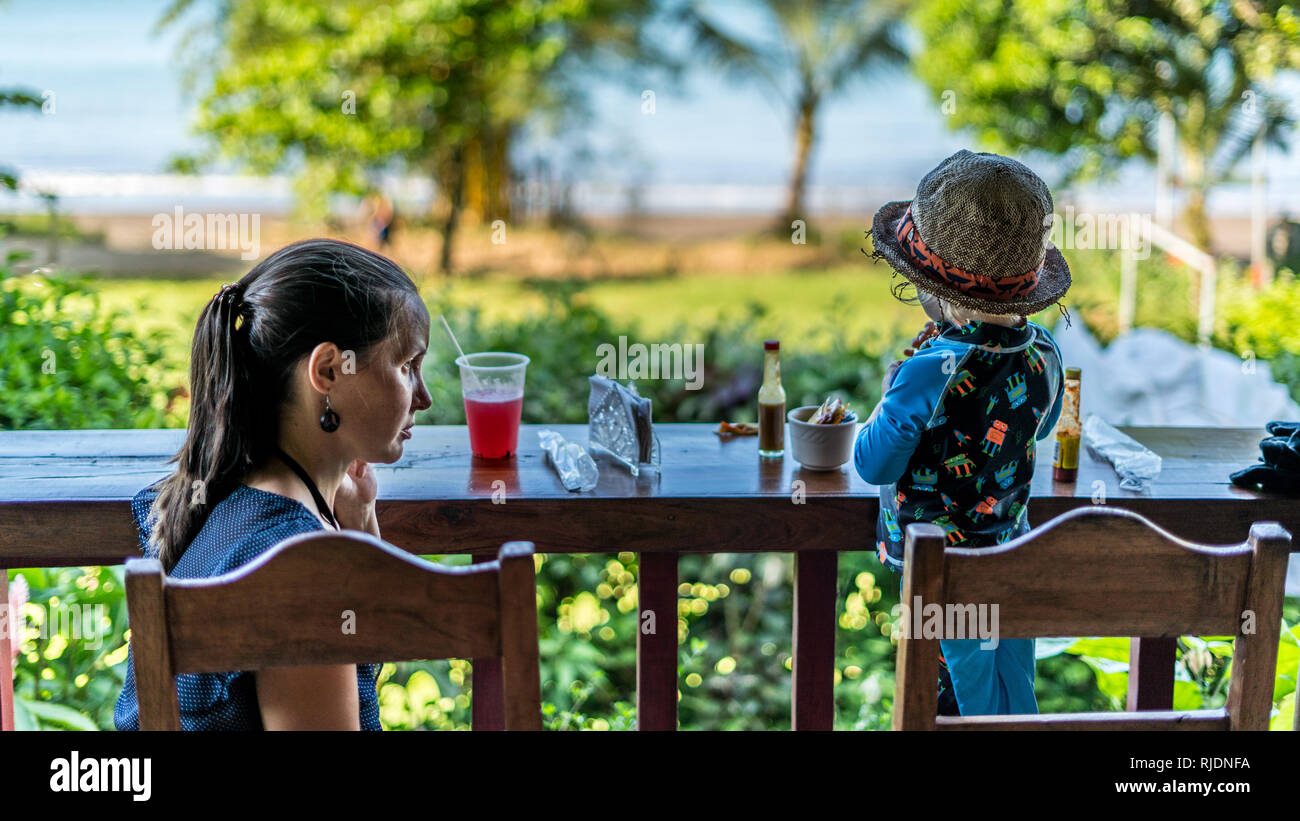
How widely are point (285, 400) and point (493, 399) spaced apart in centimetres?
A: 63

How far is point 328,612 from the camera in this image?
1154mm

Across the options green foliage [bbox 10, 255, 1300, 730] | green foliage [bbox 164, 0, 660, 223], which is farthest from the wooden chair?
green foliage [bbox 164, 0, 660, 223]

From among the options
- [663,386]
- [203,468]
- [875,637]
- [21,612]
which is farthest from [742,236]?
[203,468]

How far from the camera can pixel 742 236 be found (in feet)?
36.5

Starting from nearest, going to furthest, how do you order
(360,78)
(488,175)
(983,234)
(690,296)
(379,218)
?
(983,234), (360,78), (379,218), (488,175), (690,296)

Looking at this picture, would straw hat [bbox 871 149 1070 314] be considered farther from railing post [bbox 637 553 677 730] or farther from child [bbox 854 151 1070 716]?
railing post [bbox 637 553 677 730]

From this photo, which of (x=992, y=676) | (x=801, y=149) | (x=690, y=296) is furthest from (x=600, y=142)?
(x=992, y=676)

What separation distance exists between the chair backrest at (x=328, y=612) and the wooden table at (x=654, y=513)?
2.28 ft

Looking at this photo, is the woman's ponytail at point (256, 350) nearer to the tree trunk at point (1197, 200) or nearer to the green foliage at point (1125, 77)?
the green foliage at point (1125, 77)

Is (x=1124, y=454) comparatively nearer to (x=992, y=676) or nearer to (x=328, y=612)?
(x=992, y=676)

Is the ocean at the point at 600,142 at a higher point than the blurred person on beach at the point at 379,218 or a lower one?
higher

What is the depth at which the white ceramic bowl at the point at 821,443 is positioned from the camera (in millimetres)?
2020

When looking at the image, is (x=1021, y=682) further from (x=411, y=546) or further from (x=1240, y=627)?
(x=411, y=546)

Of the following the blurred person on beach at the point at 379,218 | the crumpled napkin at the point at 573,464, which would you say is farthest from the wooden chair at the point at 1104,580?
the blurred person on beach at the point at 379,218
